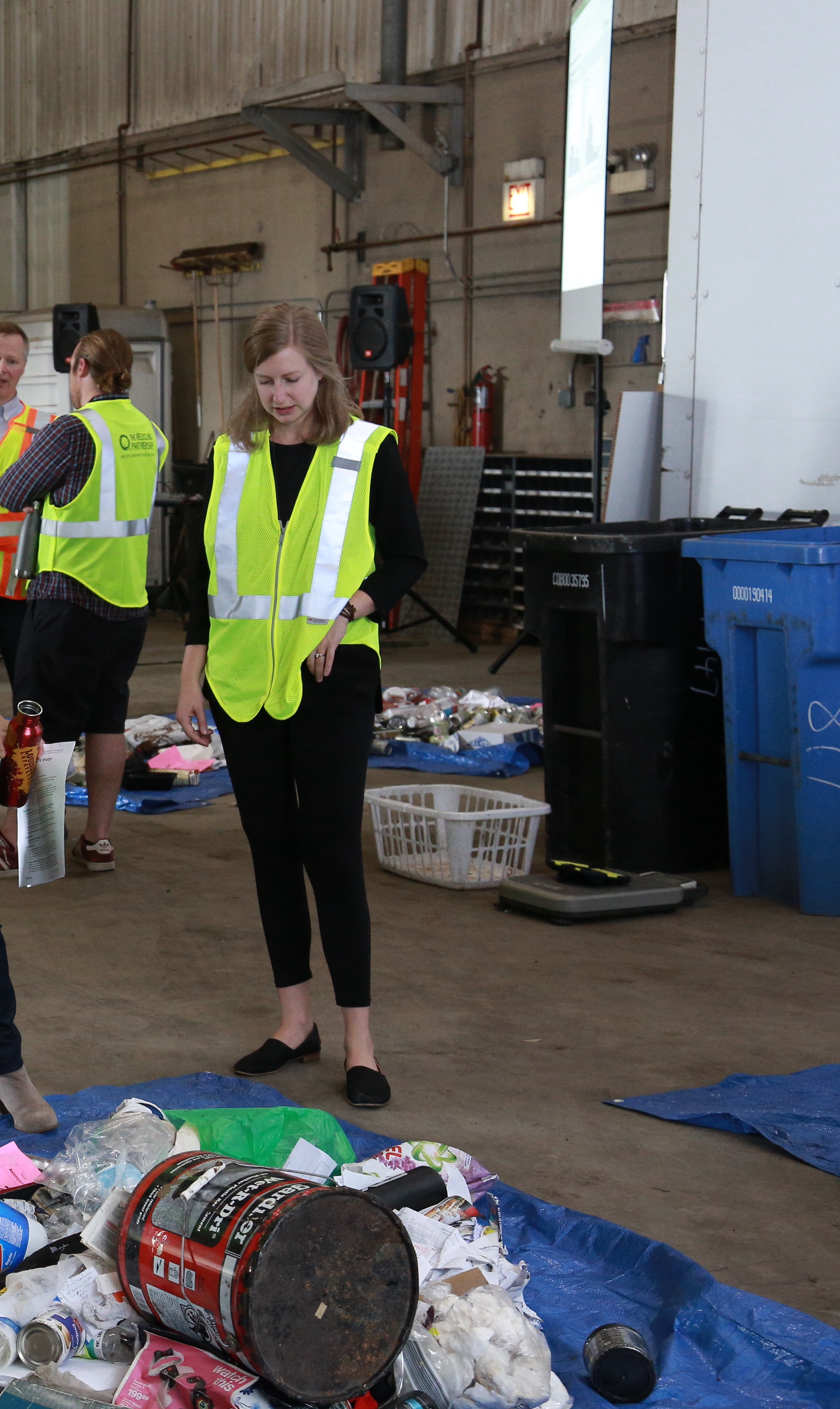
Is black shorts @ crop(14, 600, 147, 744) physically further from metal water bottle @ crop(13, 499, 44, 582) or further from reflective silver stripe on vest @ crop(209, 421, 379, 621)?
reflective silver stripe on vest @ crop(209, 421, 379, 621)

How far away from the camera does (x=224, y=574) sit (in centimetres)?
278

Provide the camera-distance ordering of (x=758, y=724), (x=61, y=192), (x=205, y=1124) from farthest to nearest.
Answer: (x=61, y=192) < (x=758, y=724) < (x=205, y=1124)

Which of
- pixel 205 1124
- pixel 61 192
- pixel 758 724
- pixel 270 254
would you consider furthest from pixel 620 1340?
pixel 61 192

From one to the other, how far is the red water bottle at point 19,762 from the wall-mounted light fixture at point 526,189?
8128 mm

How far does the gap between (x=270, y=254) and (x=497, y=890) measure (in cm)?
872

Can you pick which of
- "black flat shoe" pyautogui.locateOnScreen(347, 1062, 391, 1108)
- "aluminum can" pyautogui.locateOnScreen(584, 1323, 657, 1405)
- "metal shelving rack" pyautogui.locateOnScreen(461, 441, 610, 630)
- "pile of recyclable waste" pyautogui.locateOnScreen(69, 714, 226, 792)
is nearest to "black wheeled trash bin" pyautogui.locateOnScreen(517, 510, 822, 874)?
"pile of recyclable waste" pyautogui.locateOnScreen(69, 714, 226, 792)

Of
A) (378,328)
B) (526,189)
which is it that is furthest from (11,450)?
Answer: (526,189)

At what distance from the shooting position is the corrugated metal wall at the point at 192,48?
33.4 ft

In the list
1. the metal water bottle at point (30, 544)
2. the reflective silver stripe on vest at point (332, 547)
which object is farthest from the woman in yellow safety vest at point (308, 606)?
the metal water bottle at point (30, 544)

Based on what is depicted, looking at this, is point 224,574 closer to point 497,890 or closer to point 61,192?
point 497,890

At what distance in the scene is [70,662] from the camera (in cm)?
423

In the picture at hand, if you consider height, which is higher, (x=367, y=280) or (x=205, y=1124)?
(x=367, y=280)

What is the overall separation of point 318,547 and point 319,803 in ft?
1.56

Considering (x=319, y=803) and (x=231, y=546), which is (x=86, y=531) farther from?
(x=319, y=803)
